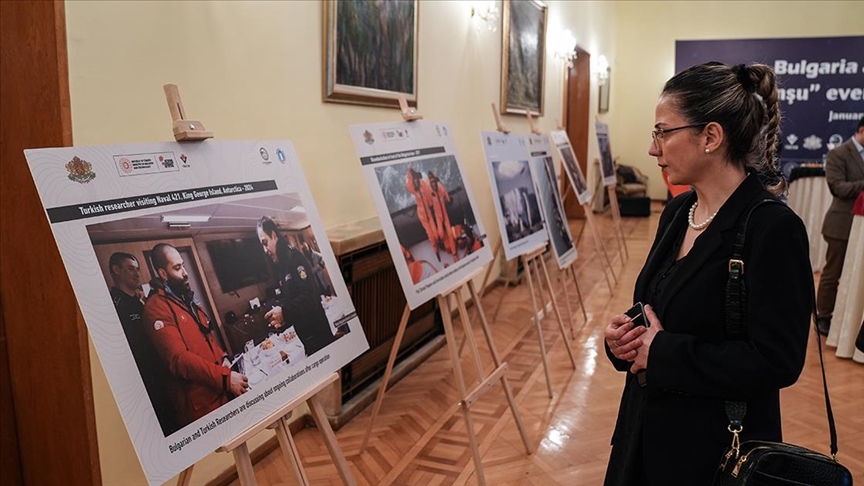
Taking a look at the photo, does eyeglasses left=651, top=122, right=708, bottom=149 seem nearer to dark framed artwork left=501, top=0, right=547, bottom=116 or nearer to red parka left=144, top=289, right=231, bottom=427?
red parka left=144, top=289, right=231, bottom=427

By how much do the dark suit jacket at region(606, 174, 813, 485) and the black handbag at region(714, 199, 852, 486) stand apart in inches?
0.8

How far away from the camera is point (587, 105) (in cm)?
1225

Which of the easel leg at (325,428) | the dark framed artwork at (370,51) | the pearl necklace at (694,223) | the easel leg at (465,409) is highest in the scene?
the dark framed artwork at (370,51)

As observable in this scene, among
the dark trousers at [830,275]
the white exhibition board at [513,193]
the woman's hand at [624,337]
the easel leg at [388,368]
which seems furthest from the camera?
the dark trousers at [830,275]

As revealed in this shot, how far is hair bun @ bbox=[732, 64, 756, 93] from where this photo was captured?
157cm

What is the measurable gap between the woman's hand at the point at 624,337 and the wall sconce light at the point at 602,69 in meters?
11.6

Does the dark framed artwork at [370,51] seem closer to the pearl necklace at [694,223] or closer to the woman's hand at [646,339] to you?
the pearl necklace at [694,223]

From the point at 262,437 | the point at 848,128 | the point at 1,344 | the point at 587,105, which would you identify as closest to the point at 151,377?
the point at 1,344

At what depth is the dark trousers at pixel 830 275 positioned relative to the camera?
5.06m

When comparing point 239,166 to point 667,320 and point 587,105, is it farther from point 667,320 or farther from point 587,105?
point 587,105

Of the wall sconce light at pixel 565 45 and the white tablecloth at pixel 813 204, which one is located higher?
the wall sconce light at pixel 565 45

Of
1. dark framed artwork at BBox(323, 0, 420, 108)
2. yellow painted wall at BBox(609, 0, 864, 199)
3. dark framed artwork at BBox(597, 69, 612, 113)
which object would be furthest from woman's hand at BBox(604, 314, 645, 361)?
yellow painted wall at BBox(609, 0, 864, 199)

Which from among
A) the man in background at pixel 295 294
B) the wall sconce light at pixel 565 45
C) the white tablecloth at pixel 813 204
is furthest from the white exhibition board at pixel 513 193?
the wall sconce light at pixel 565 45

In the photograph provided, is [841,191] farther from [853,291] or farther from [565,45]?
[565,45]
